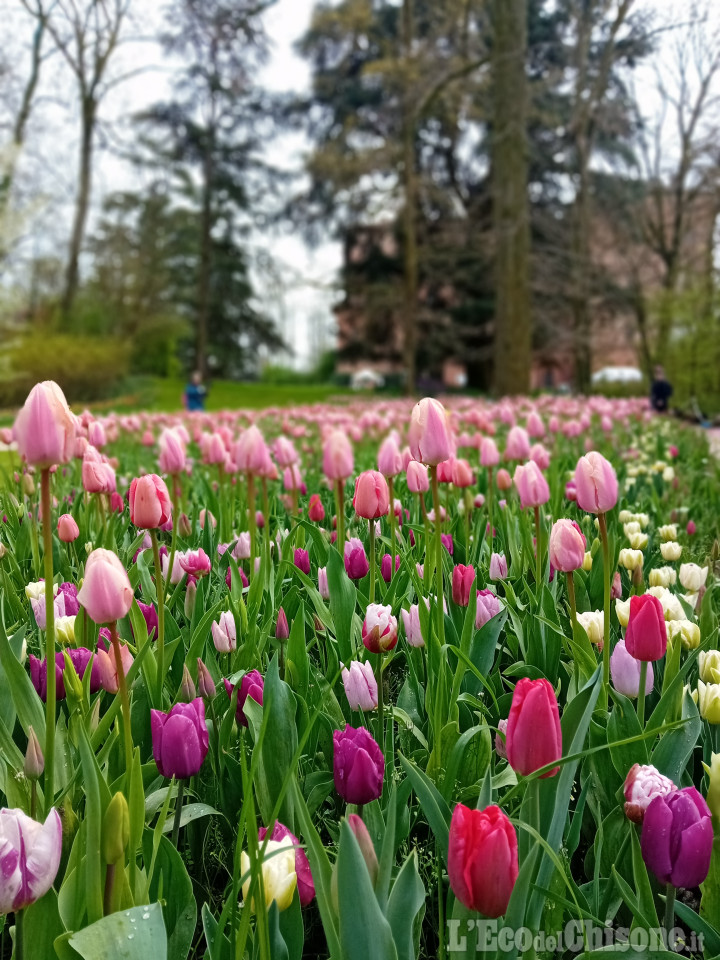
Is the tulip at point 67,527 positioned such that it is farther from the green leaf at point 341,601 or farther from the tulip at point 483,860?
the tulip at point 483,860

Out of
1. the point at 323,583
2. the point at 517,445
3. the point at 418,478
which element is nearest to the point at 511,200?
the point at 517,445

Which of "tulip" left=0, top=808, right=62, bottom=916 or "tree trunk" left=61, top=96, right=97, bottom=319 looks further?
"tree trunk" left=61, top=96, right=97, bottom=319

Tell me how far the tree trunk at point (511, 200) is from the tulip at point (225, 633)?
12.3 metres

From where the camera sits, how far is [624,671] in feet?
3.91

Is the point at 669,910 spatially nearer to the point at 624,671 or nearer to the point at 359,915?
the point at 359,915

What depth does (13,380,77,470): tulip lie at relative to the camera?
0.85 meters

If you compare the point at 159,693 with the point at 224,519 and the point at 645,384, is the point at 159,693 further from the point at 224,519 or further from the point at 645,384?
the point at 645,384

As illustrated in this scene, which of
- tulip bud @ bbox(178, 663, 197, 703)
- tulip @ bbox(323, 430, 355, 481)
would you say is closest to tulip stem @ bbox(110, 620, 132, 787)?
tulip bud @ bbox(178, 663, 197, 703)

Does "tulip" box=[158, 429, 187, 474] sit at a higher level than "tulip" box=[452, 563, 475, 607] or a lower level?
higher

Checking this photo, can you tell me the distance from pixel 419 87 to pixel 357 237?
918 cm

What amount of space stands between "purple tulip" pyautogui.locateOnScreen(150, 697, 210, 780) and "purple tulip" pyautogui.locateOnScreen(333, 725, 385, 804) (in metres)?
0.17

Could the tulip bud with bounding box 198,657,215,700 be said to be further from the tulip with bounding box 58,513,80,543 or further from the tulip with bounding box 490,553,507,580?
the tulip with bounding box 490,553,507,580

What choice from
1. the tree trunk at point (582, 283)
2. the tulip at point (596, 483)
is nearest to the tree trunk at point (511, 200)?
the tree trunk at point (582, 283)

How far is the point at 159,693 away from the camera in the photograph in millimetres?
1176
